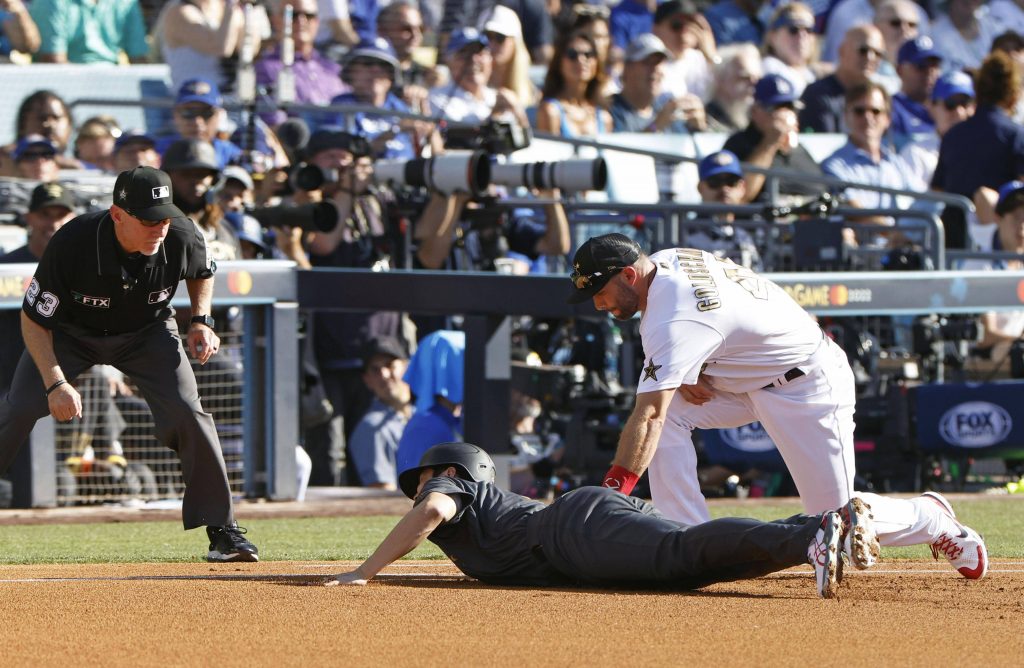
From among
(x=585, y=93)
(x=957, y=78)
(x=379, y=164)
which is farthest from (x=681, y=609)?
(x=957, y=78)

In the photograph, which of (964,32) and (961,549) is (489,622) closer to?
(961,549)

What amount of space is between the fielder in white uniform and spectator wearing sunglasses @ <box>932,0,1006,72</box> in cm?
1052

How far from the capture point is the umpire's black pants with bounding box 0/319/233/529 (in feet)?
23.2

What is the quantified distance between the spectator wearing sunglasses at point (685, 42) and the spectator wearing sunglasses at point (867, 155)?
1.71 metres

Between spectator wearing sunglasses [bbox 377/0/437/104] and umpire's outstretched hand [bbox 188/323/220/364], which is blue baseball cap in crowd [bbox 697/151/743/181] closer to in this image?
spectator wearing sunglasses [bbox 377/0/437/104]

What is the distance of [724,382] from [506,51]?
7686 mm

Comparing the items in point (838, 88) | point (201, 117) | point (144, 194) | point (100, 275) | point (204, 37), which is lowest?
point (100, 275)

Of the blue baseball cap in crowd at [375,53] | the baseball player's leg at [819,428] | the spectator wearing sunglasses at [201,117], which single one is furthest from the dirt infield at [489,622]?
the blue baseball cap in crowd at [375,53]

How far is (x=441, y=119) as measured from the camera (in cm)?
1201

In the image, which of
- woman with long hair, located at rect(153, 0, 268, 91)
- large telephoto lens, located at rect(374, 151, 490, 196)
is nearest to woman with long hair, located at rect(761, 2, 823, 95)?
woman with long hair, located at rect(153, 0, 268, 91)

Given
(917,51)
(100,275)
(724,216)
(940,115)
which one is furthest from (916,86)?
(100,275)

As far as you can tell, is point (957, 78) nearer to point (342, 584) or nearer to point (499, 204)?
point (499, 204)

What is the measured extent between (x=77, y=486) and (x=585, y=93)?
5445 millimetres

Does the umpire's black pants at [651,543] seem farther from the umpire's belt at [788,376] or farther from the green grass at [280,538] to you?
the green grass at [280,538]
